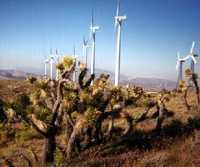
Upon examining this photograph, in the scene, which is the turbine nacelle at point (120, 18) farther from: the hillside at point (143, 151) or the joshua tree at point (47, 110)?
the joshua tree at point (47, 110)

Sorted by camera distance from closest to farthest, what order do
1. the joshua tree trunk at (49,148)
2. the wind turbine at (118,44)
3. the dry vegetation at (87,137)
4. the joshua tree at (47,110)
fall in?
1. the joshua tree at (47,110)
2. the dry vegetation at (87,137)
3. the joshua tree trunk at (49,148)
4. the wind turbine at (118,44)

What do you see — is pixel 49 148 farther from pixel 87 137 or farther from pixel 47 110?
pixel 87 137

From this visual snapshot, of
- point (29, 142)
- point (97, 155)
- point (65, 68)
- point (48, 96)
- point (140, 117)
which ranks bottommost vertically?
point (29, 142)

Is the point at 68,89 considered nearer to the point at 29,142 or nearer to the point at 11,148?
the point at 11,148

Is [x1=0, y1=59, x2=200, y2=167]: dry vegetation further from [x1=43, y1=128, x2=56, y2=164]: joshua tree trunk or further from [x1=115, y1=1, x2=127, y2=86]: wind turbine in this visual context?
[x1=115, y1=1, x2=127, y2=86]: wind turbine

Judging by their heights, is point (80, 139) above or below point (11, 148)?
above

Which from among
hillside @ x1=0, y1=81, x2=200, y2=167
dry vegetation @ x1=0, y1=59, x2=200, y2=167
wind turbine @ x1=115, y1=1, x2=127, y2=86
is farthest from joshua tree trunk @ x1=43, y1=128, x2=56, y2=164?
wind turbine @ x1=115, y1=1, x2=127, y2=86

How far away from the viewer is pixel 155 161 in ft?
37.7

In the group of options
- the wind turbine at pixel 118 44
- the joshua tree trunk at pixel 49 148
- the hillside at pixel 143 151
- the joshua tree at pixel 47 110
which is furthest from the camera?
the wind turbine at pixel 118 44

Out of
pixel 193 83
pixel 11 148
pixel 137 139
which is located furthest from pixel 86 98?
pixel 193 83

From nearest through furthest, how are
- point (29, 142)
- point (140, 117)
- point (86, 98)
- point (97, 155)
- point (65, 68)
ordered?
point (65, 68) < point (86, 98) < point (97, 155) < point (140, 117) < point (29, 142)

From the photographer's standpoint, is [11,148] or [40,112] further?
[11,148]

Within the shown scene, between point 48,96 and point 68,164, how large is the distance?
3348mm

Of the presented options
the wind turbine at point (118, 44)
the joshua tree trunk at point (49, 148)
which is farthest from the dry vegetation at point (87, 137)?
the wind turbine at point (118, 44)
